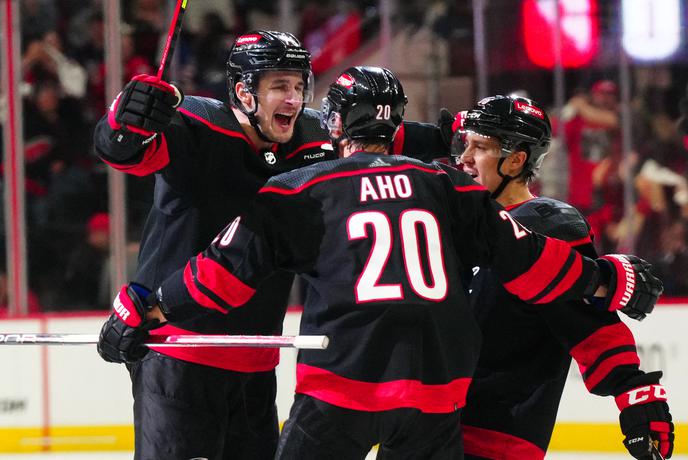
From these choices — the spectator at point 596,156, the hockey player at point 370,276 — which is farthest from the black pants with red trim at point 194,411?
the spectator at point 596,156

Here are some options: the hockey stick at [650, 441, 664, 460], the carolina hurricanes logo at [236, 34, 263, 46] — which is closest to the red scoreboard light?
the carolina hurricanes logo at [236, 34, 263, 46]

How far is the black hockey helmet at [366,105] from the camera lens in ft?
8.64

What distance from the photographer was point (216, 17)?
6363mm

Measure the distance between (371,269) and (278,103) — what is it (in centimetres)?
78

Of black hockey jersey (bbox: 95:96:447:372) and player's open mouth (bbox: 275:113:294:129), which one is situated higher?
player's open mouth (bbox: 275:113:294:129)

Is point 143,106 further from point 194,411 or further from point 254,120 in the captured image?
point 194,411

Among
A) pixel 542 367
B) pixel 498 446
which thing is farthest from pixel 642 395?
pixel 498 446

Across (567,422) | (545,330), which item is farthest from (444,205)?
(567,422)

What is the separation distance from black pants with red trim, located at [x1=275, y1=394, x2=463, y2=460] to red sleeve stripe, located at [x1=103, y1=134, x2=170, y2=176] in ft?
2.31

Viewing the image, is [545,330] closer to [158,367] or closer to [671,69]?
[158,367]

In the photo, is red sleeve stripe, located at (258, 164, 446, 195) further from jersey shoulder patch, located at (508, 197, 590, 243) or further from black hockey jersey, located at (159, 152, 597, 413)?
jersey shoulder patch, located at (508, 197, 590, 243)

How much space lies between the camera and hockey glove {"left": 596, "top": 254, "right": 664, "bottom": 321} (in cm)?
284

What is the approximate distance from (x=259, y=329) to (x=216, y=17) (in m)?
3.52

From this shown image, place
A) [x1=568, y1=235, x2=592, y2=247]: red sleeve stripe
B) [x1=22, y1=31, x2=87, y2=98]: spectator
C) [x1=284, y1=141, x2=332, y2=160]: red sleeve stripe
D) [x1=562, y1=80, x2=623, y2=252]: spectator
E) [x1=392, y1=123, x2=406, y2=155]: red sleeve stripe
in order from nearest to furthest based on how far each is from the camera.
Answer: [x1=568, y1=235, x2=592, y2=247]: red sleeve stripe → [x1=284, y1=141, x2=332, y2=160]: red sleeve stripe → [x1=392, y1=123, x2=406, y2=155]: red sleeve stripe → [x1=562, y1=80, x2=623, y2=252]: spectator → [x1=22, y1=31, x2=87, y2=98]: spectator
